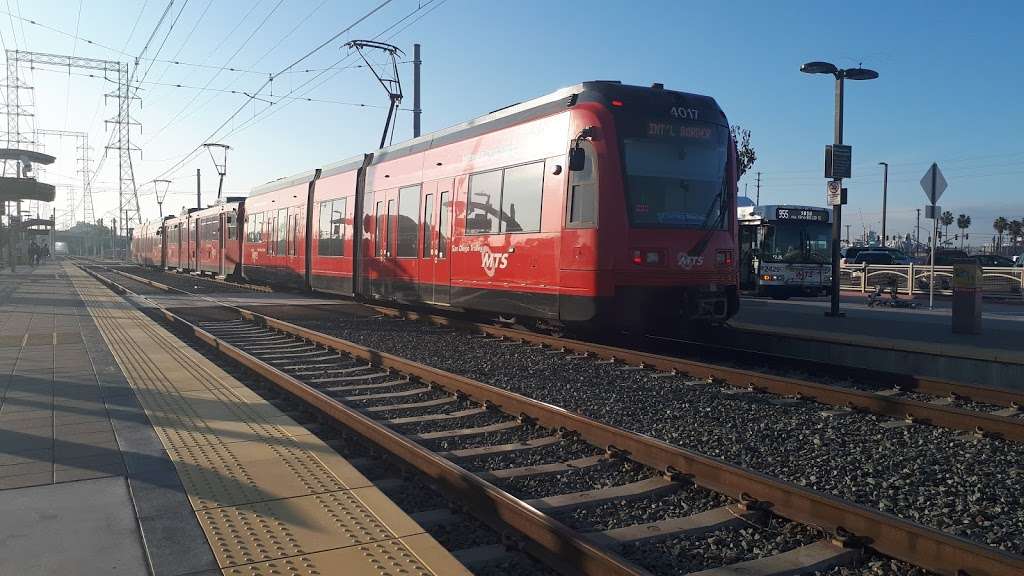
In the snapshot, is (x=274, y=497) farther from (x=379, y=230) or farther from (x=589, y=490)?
(x=379, y=230)

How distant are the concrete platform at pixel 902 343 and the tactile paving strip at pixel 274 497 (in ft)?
25.3

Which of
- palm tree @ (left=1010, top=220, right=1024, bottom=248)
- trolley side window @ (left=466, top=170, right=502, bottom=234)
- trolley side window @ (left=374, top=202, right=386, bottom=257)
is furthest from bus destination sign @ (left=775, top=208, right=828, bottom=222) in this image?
palm tree @ (left=1010, top=220, right=1024, bottom=248)

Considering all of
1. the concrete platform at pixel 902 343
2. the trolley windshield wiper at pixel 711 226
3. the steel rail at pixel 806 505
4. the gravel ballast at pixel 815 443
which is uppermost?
the trolley windshield wiper at pixel 711 226

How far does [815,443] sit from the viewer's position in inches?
227

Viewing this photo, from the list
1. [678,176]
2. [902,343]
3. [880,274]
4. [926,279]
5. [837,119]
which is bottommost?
[902,343]

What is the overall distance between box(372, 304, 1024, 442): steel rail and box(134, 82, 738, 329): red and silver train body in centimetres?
48

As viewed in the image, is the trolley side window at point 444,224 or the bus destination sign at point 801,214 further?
the bus destination sign at point 801,214

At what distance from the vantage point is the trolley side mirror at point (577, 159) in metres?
9.65

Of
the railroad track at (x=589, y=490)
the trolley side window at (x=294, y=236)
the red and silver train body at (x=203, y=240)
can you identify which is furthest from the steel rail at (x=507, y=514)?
the red and silver train body at (x=203, y=240)

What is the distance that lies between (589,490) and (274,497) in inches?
71.5

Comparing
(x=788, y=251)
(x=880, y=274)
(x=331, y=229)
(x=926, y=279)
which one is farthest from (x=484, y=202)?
(x=880, y=274)

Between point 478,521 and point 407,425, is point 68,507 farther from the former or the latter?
point 407,425

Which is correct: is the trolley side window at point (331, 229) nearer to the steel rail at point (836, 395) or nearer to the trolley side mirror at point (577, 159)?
the steel rail at point (836, 395)

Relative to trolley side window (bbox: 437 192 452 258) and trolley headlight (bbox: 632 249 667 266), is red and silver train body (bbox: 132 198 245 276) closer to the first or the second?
trolley side window (bbox: 437 192 452 258)
